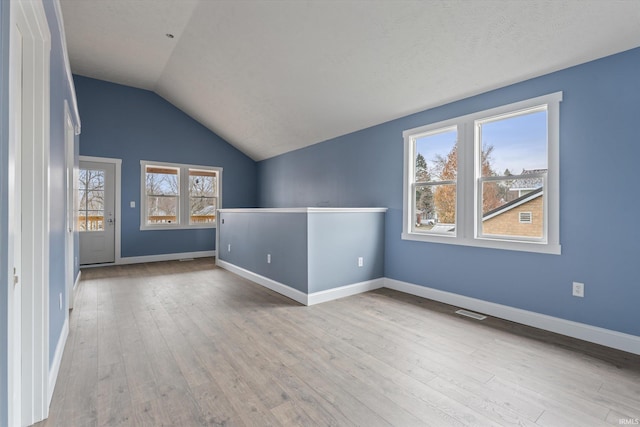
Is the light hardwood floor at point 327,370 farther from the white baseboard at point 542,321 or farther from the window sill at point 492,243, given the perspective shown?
the window sill at point 492,243

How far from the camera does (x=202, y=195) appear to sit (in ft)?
24.1

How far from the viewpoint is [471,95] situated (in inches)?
138

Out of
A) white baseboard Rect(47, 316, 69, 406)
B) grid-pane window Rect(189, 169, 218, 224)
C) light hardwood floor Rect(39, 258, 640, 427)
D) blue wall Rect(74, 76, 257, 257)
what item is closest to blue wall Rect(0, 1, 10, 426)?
light hardwood floor Rect(39, 258, 640, 427)

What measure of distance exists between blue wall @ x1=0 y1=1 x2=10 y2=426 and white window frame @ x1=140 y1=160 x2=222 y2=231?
20.0 ft

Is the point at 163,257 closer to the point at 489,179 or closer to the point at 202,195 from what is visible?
the point at 202,195

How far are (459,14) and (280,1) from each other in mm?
1755

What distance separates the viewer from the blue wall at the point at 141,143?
5.99 m

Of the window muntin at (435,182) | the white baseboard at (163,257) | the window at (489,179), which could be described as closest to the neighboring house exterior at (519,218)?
the window at (489,179)

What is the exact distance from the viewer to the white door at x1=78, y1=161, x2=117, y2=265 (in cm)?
589

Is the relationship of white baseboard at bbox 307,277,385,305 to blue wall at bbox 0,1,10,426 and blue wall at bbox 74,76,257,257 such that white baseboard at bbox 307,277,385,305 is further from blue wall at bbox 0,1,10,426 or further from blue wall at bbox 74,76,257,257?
blue wall at bbox 74,76,257,257

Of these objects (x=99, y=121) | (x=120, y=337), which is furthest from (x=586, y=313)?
(x=99, y=121)

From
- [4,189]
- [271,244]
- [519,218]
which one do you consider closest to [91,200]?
[271,244]

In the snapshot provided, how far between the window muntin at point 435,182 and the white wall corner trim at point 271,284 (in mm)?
1749

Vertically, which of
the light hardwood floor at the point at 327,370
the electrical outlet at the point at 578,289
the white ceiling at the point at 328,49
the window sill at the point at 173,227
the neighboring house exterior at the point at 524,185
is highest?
the white ceiling at the point at 328,49
